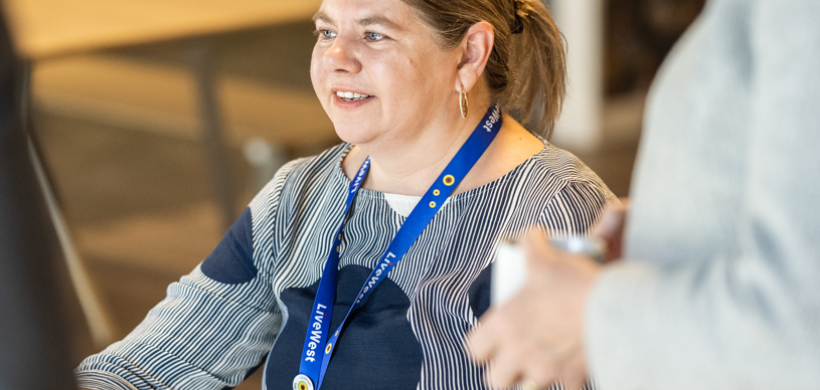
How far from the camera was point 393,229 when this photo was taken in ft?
4.60

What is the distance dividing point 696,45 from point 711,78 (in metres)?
0.05

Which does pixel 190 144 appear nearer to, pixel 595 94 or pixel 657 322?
pixel 595 94

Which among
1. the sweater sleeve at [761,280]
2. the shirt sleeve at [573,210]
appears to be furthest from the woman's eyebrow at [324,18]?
the sweater sleeve at [761,280]

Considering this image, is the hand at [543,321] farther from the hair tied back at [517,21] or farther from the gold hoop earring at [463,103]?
the hair tied back at [517,21]

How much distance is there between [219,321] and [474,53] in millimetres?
697

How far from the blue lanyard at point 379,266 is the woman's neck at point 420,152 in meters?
0.04

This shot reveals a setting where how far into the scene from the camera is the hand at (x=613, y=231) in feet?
2.74

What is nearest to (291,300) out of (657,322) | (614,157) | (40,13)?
(657,322)

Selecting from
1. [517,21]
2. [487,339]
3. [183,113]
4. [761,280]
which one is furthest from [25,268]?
[183,113]

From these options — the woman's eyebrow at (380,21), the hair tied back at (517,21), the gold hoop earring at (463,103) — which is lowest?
the gold hoop earring at (463,103)

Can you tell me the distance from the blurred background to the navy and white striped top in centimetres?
126

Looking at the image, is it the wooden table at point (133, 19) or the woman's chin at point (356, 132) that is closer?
the woman's chin at point (356, 132)

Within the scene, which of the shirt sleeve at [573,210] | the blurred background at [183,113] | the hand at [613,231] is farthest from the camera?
the blurred background at [183,113]

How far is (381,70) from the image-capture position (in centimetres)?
137
